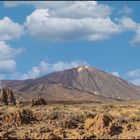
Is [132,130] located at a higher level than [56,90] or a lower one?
lower

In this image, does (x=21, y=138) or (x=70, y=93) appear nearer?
(x=21, y=138)

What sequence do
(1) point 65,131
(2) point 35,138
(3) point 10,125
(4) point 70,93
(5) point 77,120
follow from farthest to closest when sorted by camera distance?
(4) point 70,93
(5) point 77,120
(3) point 10,125
(1) point 65,131
(2) point 35,138

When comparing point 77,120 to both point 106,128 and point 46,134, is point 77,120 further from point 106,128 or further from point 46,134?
point 46,134

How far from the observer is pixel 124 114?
45844 millimetres

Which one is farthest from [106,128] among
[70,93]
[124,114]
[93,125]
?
[70,93]

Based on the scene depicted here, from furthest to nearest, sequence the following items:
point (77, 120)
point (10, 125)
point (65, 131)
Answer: point (77, 120), point (10, 125), point (65, 131)

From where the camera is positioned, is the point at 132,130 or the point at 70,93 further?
the point at 70,93

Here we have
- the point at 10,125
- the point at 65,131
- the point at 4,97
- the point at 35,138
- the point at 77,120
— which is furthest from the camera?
the point at 4,97

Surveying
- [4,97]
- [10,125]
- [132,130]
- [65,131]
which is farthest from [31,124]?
[4,97]

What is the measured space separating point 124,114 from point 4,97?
76.8ft

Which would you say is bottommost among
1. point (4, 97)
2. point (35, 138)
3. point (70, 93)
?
point (35, 138)

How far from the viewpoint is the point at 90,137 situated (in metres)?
31.1

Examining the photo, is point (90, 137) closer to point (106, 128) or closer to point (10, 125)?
point (106, 128)

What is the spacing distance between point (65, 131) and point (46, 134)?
2610 mm
